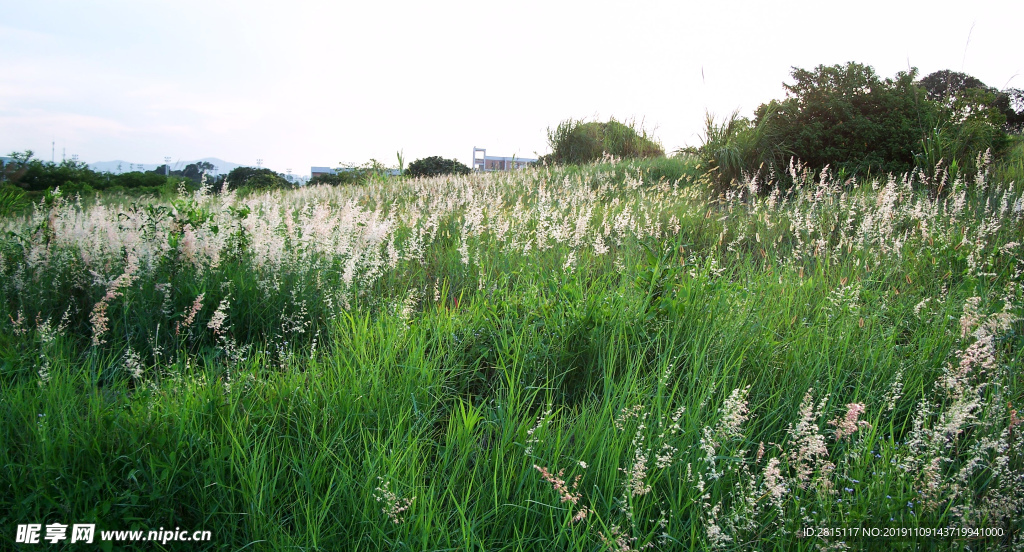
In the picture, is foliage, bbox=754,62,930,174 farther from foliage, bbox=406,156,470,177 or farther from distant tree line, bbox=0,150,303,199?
foliage, bbox=406,156,470,177

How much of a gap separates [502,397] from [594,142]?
13.4 metres

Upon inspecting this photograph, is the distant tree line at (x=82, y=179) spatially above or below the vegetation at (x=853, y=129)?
below

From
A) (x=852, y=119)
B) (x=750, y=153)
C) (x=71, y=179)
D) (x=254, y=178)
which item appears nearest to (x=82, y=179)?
(x=71, y=179)

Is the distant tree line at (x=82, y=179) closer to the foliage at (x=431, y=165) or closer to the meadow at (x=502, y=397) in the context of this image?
the meadow at (x=502, y=397)

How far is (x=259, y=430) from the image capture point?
217cm

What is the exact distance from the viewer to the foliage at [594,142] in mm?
14805

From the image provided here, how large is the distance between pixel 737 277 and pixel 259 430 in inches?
138

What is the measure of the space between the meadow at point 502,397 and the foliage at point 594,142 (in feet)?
35.3

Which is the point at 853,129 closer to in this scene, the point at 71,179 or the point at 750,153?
the point at 750,153

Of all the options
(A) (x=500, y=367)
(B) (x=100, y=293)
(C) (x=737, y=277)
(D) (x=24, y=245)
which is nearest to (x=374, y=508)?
(A) (x=500, y=367)

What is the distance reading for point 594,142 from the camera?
49.1 ft

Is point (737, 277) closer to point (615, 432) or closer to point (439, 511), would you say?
point (615, 432)

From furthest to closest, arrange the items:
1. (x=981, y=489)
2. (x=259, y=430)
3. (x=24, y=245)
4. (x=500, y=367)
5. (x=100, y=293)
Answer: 1. (x=24, y=245)
2. (x=100, y=293)
3. (x=500, y=367)
4. (x=259, y=430)
5. (x=981, y=489)

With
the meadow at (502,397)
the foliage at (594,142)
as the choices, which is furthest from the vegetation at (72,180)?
the foliage at (594,142)
